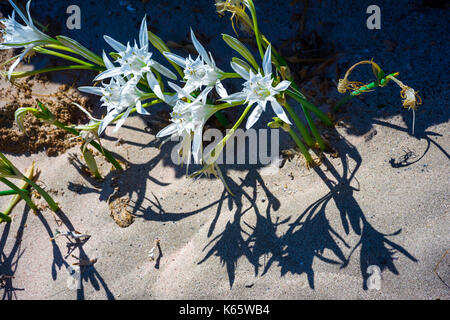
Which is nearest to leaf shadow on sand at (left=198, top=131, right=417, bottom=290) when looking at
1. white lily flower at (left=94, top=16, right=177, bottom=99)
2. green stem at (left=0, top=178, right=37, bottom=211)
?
white lily flower at (left=94, top=16, right=177, bottom=99)

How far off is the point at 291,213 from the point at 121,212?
3.25 feet

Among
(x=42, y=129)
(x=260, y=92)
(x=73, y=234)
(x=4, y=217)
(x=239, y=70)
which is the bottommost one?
(x=73, y=234)

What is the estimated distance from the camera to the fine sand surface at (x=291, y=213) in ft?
5.88

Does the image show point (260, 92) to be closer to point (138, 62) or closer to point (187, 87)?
point (187, 87)

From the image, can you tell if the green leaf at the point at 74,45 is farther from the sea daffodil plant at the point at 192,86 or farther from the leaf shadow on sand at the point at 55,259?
the leaf shadow on sand at the point at 55,259

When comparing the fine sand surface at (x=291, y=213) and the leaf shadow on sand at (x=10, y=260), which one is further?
the leaf shadow on sand at (x=10, y=260)

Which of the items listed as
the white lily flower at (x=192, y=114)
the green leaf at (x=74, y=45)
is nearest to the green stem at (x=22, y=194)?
the green leaf at (x=74, y=45)

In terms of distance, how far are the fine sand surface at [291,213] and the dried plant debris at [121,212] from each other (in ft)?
0.08

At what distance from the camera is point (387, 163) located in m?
1.97

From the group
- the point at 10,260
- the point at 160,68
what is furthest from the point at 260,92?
the point at 10,260

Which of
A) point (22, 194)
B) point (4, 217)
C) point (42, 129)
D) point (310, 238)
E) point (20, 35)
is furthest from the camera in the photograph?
point (42, 129)

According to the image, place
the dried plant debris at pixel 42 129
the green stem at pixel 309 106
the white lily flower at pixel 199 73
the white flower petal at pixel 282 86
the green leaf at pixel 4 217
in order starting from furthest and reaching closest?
the dried plant debris at pixel 42 129, the green leaf at pixel 4 217, the green stem at pixel 309 106, the white lily flower at pixel 199 73, the white flower petal at pixel 282 86

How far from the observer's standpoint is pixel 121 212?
7.04ft

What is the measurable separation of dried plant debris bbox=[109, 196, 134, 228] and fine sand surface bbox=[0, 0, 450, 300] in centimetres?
2
